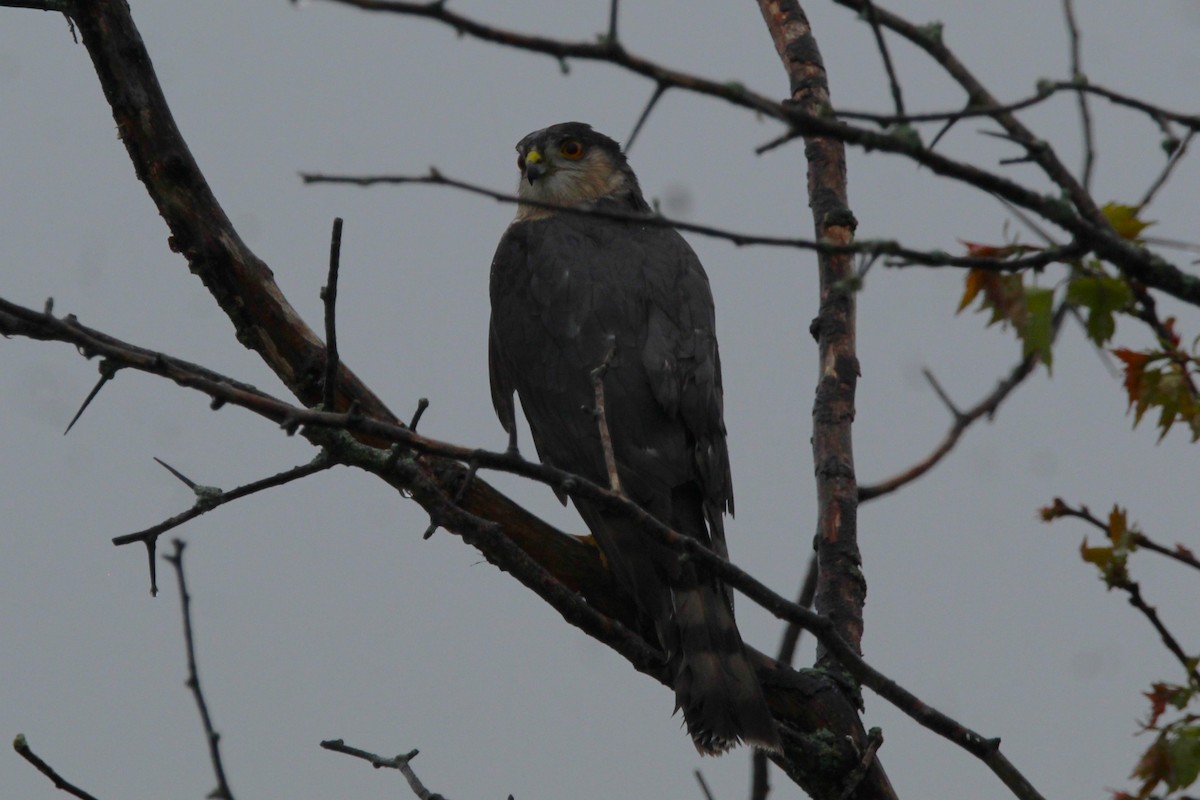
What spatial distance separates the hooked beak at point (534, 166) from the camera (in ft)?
18.3

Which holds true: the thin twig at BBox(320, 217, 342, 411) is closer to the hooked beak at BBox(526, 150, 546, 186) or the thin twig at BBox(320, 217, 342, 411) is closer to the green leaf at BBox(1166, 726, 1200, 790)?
the green leaf at BBox(1166, 726, 1200, 790)

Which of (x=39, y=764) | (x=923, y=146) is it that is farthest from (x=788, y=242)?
(x=39, y=764)

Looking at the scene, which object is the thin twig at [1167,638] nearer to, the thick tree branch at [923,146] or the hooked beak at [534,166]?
the thick tree branch at [923,146]

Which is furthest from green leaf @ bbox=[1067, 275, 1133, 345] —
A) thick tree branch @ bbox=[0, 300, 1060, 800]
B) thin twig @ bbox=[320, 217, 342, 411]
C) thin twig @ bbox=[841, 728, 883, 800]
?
thin twig @ bbox=[841, 728, 883, 800]

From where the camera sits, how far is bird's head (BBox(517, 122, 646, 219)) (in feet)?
18.6

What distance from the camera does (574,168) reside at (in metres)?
5.75

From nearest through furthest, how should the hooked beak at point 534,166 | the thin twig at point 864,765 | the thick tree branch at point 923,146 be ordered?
the thick tree branch at point 923,146, the thin twig at point 864,765, the hooked beak at point 534,166

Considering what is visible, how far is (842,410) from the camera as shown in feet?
12.8

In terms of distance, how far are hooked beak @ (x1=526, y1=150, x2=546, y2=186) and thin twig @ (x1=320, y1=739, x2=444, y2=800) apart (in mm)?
3349

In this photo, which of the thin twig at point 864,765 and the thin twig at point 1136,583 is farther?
the thin twig at point 864,765

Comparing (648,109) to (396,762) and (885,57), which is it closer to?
(885,57)

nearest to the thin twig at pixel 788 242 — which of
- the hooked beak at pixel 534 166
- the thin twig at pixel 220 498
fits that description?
the thin twig at pixel 220 498

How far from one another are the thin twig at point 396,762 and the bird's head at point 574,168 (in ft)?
10.9

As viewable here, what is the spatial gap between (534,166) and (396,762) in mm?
3411
